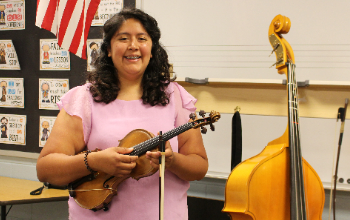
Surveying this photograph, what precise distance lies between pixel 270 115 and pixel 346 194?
69 cm

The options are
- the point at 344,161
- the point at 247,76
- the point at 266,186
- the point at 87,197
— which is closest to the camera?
the point at 87,197

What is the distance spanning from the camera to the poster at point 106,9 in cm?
219

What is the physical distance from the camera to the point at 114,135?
1.07m

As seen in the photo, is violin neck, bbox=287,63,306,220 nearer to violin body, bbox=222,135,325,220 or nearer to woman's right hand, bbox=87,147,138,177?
violin body, bbox=222,135,325,220

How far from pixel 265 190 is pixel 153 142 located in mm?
535

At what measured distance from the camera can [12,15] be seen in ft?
8.13

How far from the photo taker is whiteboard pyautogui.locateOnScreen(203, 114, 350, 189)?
1.80 metres

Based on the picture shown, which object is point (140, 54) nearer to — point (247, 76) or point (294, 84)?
point (294, 84)

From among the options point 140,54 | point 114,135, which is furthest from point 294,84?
point 114,135

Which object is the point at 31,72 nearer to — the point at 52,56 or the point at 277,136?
the point at 52,56

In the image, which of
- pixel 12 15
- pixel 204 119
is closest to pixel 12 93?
pixel 12 15

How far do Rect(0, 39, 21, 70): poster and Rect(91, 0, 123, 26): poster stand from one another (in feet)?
2.61

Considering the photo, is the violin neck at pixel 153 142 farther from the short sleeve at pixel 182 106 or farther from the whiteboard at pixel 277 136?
the whiteboard at pixel 277 136

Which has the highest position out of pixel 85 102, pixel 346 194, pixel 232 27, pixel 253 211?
pixel 232 27
